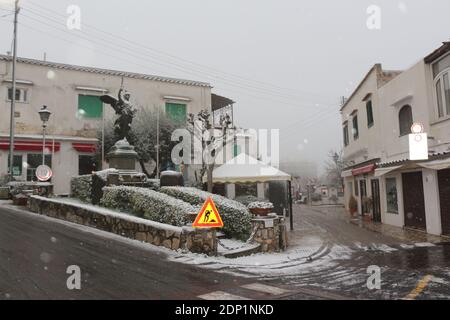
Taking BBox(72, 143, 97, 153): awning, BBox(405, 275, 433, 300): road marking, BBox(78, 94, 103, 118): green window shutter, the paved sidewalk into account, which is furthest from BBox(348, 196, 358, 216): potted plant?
BBox(78, 94, 103, 118): green window shutter

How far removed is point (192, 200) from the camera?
42.1 feet

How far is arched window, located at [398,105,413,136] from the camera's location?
16109 millimetres

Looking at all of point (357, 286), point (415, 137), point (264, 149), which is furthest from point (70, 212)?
point (264, 149)

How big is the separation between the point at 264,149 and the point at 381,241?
22.1 m

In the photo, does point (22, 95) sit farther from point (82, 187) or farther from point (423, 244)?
point (423, 244)

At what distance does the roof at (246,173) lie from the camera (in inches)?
680

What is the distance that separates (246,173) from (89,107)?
1392cm

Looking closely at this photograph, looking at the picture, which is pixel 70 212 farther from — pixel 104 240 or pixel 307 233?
pixel 307 233

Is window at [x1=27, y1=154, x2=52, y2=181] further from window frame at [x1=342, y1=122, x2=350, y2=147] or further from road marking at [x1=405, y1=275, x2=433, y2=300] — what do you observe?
road marking at [x1=405, y1=275, x2=433, y2=300]

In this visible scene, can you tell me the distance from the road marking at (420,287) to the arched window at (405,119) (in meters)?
10.4

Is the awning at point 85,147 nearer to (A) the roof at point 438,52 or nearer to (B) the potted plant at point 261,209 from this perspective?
(B) the potted plant at point 261,209

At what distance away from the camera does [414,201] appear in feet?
51.4

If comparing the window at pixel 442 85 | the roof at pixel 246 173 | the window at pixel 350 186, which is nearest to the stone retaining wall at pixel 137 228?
the roof at pixel 246 173

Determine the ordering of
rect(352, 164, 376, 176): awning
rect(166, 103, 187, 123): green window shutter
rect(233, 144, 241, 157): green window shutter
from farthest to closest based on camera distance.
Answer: rect(233, 144, 241, 157): green window shutter → rect(166, 103, 187, 123): green window shutter → rect(352, 164, 376, 176): awning
